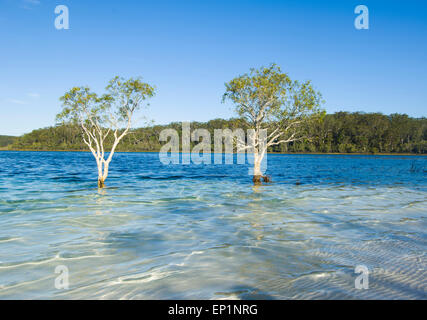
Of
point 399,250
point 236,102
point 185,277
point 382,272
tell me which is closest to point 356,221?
point 399,250

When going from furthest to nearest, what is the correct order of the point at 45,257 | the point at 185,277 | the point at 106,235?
the point at 106,235 → the point at 45,257 → the point at 185,277

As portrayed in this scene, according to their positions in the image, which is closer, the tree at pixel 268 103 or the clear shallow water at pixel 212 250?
the clear shallow water at pixel 212 250

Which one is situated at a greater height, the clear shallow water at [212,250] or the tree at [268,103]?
the tree at [268,103]

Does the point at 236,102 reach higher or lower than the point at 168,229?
higher

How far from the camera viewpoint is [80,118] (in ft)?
80.0

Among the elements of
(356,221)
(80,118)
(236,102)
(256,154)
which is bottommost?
(356,221)

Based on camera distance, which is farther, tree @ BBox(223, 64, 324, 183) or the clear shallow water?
tree @ BBox(223, 64, 324, 183)

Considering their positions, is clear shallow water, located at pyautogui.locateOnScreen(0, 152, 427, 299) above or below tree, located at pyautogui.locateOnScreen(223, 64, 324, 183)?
below

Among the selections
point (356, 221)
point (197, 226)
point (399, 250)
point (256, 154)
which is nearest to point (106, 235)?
point (197, 226)

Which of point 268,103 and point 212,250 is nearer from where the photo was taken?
point 212,250
